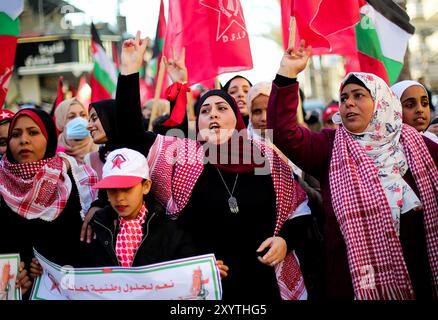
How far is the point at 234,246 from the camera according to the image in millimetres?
3268

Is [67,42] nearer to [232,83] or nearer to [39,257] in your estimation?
[232,83]

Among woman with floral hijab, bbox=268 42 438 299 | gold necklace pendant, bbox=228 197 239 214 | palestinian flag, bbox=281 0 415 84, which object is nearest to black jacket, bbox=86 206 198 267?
gold necklace pendant, bbox=228 197 239 214

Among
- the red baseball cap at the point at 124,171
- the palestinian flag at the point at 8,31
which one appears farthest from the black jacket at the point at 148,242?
the palestinian flag at the point at 8,31

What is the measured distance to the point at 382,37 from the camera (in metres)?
4.83

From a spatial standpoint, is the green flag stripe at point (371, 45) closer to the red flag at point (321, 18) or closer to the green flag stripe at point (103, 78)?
the red flag at point (321, 18)

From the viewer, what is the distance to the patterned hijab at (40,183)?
3.41 metres

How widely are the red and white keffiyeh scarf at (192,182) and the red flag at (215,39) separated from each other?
1.19 meters

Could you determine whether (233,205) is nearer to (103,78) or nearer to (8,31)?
(8,31)

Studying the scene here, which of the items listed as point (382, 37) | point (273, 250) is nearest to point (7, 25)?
point (273, 250)

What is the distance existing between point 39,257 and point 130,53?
1.23 meters

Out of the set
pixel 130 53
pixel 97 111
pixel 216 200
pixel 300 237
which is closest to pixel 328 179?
pixel 300 237

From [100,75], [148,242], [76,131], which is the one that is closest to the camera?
[148,242]

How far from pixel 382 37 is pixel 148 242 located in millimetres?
2750

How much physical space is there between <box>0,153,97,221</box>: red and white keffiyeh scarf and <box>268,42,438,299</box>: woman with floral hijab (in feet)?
4.13
